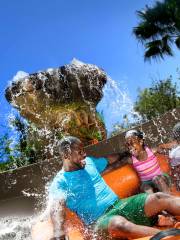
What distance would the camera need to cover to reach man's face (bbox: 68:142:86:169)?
4461 millimetres

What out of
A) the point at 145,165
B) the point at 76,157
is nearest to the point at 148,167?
the point at 145,165

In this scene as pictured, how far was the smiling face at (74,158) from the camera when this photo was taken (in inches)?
176

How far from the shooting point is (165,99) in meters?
17.8

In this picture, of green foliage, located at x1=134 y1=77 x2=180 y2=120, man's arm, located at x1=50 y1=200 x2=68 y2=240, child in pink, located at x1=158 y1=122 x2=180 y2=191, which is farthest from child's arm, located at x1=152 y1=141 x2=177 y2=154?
green foliage, located at x1=134 y1=77 x2=180 y2=120

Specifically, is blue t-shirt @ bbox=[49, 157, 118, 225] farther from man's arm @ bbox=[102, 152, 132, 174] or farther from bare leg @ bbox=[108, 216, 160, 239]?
man's arm @ bbox=[102, 152, 132, 174]

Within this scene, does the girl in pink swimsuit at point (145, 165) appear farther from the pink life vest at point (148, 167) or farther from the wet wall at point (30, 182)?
the wet wall at point (30, 182)

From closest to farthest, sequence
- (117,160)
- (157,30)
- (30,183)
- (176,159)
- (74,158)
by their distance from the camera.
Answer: (74,158) → (176,159) → (117,160) → (30,183) → (157,30)

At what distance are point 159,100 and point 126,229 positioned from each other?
14.6 metres

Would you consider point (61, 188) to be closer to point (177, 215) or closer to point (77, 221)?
point (77, 221)

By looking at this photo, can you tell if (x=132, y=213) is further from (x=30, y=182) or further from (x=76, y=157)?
(x=30, y=182)

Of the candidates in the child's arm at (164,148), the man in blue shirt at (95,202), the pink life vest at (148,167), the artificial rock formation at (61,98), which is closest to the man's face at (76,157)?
the man in blue shirt at (95,202)

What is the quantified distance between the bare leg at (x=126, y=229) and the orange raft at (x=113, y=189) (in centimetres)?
30

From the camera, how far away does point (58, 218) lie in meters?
4.01

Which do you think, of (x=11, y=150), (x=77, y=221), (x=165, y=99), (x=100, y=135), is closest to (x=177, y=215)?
(x=77, y=221)
